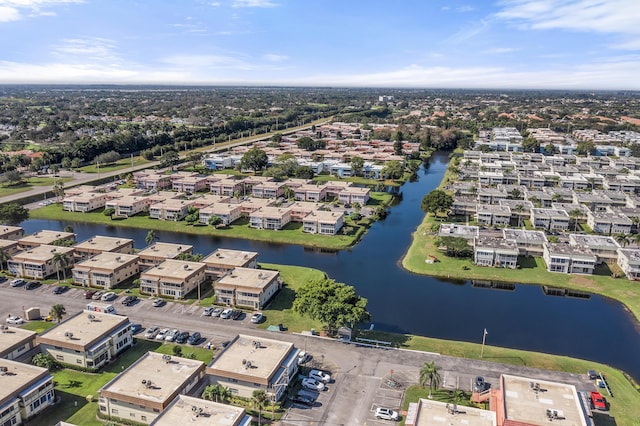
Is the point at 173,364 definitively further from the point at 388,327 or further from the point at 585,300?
the point at 585,300

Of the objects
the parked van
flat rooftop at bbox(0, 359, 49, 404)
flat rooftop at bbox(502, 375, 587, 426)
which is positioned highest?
flat rooftop at bbox(0, 359, 49, 404)

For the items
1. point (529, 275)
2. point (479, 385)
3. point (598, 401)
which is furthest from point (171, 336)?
point (529, 275)

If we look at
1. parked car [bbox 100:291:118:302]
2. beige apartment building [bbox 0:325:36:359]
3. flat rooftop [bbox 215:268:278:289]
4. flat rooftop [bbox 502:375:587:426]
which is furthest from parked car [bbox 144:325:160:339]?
flat rooftop [bbox 502:375:587:426]

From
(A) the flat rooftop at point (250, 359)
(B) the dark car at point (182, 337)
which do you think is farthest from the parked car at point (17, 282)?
(A) the flat rooftop at point (250, 359)

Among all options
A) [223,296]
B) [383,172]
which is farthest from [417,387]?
[383,172]

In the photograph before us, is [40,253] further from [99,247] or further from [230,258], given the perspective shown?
[230,258]

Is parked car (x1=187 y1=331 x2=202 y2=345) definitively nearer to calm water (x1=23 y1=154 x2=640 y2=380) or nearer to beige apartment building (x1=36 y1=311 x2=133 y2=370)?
beige apartment building (x1=36 y1=311 x2=133 y2=370)

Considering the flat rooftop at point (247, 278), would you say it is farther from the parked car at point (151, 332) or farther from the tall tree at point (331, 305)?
the parked car at point (151, 332)
